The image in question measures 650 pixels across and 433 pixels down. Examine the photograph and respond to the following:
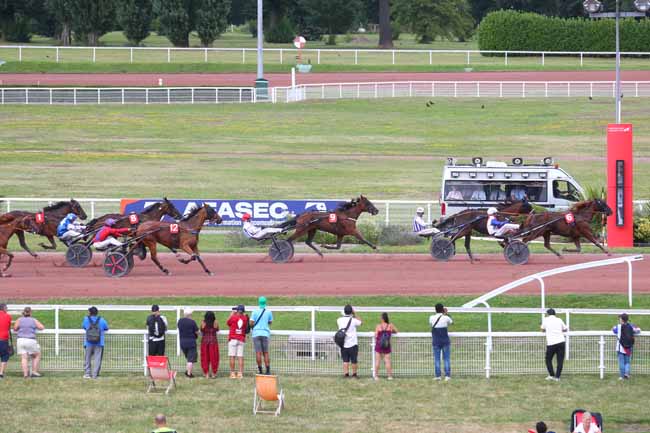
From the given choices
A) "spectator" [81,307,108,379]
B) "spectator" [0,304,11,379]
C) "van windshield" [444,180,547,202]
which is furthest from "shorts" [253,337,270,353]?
"van windshield" [444,180,547,202]

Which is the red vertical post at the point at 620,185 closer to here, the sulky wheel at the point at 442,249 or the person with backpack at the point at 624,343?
the sulky wheel at the point at 442,249

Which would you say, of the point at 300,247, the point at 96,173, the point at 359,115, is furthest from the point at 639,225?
the point at 359,115

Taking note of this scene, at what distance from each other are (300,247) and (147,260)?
3.48 m

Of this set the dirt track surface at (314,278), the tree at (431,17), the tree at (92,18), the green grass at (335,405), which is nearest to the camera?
the green grass at (335,405)

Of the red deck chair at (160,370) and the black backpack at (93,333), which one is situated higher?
the black backpack at (93,333)

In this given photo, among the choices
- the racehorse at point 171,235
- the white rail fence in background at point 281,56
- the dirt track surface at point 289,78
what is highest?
the white rail fence in background at point 281,56

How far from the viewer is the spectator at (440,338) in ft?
52.7

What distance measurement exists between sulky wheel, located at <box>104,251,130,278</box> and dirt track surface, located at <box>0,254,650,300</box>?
0.15 m

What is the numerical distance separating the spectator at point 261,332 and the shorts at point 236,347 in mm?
183

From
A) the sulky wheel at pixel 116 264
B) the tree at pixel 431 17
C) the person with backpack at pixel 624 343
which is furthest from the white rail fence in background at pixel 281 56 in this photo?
the person with backpack at pixel 624 343

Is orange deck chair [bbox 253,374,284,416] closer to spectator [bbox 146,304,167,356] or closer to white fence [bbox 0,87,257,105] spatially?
spectator [bbox 146,304,167,356]

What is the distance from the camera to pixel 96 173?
38312 mm

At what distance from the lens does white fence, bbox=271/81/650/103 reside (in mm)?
53594

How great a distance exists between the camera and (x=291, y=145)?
143 feet
